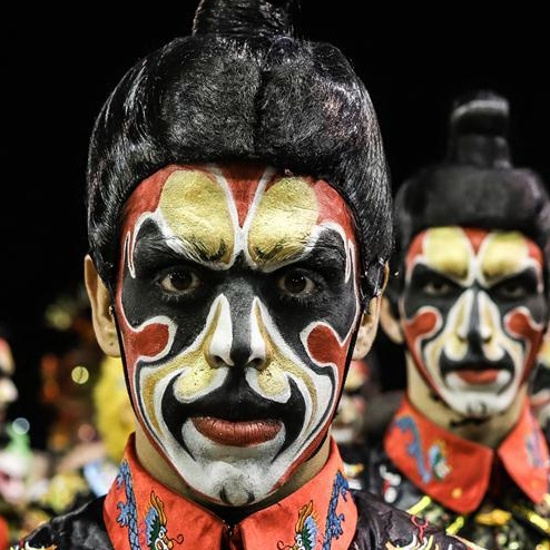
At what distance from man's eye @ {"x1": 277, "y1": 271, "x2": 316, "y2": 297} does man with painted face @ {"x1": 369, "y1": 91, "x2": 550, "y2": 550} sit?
1778mm

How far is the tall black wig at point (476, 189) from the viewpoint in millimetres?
5027

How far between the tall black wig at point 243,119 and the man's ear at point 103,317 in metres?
0.08

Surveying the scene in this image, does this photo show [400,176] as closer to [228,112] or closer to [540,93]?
[540,93]

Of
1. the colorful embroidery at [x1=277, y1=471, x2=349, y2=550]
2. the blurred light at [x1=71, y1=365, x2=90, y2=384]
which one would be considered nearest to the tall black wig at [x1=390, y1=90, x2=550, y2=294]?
the colorful embroidery at [x1=277, y1=471, x2=349, y2=550]

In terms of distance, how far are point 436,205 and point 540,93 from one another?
320 cm

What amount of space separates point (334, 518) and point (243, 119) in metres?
0.86

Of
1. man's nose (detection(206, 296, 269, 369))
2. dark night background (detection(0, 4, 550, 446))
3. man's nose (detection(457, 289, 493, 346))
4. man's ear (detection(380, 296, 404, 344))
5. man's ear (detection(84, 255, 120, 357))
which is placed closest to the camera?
man's nose (detection(206, 296, 269, 369))

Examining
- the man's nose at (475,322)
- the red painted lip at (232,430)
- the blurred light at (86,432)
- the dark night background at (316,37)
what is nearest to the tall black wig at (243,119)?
the red painted lip at (232,430)

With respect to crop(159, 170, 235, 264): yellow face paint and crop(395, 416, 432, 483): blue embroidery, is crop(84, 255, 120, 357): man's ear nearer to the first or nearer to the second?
crop(159, 170, 235, 264): yellow face paint

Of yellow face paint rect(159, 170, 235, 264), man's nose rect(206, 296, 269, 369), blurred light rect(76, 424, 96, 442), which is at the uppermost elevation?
yellow face paint rect(159, 170, 235, 264)

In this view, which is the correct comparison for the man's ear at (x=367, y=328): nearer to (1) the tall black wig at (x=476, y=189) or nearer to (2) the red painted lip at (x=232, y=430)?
(2) the red painted lip at (x=232, y=430)

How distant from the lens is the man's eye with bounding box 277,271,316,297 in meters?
3.22

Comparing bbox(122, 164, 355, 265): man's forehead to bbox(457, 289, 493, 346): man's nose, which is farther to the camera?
bbox(457, 289, 493, 346): man's nose

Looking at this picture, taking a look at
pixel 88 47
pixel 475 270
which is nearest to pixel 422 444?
pixel 475 270
